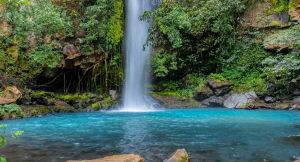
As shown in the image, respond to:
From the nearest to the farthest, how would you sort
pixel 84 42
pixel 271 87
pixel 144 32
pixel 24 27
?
pixel 24 27
pixel 84 42
pixel 271 87
pixel 144 32

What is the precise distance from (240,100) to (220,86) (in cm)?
200

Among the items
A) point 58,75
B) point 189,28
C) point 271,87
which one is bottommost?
point 271,87

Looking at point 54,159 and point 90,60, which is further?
point 90,60

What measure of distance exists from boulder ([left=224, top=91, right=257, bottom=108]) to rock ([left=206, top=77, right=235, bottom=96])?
0.85 metres

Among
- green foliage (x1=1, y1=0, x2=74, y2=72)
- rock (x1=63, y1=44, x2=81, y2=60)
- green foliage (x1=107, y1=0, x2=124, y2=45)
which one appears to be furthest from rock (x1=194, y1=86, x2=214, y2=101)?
green foliage (x1=1, y1=0, x2=74, y2=72)

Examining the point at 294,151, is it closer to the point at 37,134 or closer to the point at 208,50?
the point at 37,134

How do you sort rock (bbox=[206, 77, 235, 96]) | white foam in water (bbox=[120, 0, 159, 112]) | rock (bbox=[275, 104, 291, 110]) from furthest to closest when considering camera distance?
1. white foam in water (bbox=[120, 0, 159, 112])
2. rock (bbox=[206, 77, 235, 96])
3. rock (bbox=[275, 104, 291, 110])

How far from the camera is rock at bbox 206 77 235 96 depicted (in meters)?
16.3

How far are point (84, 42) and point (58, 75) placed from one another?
343cm

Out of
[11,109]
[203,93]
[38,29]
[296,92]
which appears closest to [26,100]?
[11,109]

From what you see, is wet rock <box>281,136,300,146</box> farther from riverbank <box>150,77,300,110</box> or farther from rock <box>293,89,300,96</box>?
rock <box>293,89,300,96</box>

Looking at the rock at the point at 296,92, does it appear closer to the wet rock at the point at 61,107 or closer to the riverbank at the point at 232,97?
the riverbank at the point at 232,97

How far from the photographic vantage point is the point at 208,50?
18.1 meters

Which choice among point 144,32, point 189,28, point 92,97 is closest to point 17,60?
point 92,97
